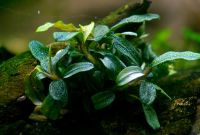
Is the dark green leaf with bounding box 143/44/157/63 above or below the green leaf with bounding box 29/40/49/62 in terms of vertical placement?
below

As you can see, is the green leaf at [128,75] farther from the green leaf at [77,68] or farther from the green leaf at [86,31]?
the green leaf at [86,31]

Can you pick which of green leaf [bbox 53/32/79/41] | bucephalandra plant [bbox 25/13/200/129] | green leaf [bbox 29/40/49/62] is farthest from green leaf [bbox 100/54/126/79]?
green leaf [bbox 29/40/49/62]

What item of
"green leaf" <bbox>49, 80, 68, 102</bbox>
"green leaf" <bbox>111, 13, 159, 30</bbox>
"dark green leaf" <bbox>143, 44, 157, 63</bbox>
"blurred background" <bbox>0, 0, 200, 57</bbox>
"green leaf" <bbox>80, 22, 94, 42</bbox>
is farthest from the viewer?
"blurred background" <bbox>0, 0, 200, 57</bbox>

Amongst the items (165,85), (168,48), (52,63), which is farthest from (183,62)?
(52,63)

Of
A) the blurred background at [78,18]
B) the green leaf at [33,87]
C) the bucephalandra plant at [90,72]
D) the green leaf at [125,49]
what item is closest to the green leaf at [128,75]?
the bucephalandra plant at [90,72]

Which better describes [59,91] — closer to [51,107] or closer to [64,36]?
[51,107]

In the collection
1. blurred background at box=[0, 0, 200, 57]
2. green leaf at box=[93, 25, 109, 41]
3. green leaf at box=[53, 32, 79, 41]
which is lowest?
blurred background at box=[0, 0, 200, 57]

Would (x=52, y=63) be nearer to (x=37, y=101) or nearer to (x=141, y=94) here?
(x=37, y=101)

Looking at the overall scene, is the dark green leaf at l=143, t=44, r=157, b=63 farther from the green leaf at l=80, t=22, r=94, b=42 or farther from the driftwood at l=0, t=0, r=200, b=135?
the green leaf at l=80, t=22, r=94, b=42
